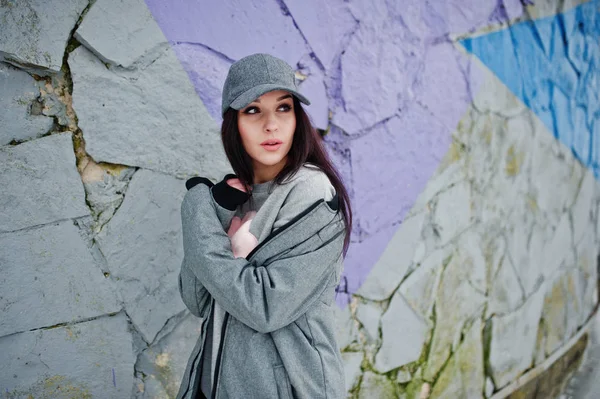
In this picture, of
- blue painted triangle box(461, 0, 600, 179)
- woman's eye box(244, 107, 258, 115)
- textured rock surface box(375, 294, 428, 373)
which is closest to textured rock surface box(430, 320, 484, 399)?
textured rock surface box(375, 294, 428, 373)

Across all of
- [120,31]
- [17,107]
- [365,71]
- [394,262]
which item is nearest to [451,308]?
A: [394,262]

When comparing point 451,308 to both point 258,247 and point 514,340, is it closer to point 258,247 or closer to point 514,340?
point 514,340

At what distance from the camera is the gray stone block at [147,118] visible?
161 cm

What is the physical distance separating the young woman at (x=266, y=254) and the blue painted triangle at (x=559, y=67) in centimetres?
171

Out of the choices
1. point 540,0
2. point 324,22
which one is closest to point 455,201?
point 324,22

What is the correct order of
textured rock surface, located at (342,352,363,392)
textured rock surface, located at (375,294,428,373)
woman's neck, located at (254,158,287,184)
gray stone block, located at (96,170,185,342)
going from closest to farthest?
1. woman's neck, located at (254,158,287,184)
2. gray stone block, located at (96,170,185,342)
3. textured rock surface, located at (342,352,363,392)
4. textured rock surface, located at (375,294,428,373)

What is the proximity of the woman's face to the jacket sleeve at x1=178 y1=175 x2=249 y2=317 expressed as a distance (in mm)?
114

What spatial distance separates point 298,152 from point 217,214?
0.88 feet

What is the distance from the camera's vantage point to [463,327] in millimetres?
2963

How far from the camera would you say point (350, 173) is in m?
2.31

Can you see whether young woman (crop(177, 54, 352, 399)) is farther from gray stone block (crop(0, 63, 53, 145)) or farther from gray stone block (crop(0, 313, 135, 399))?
gray stone block (crop(0, 63, 53, 145))

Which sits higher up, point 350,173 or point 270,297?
point 350,173

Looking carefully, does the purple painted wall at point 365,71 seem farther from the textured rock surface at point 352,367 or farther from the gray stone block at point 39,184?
the gray stone block at point 39,184

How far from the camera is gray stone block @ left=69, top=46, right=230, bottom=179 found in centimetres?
161
